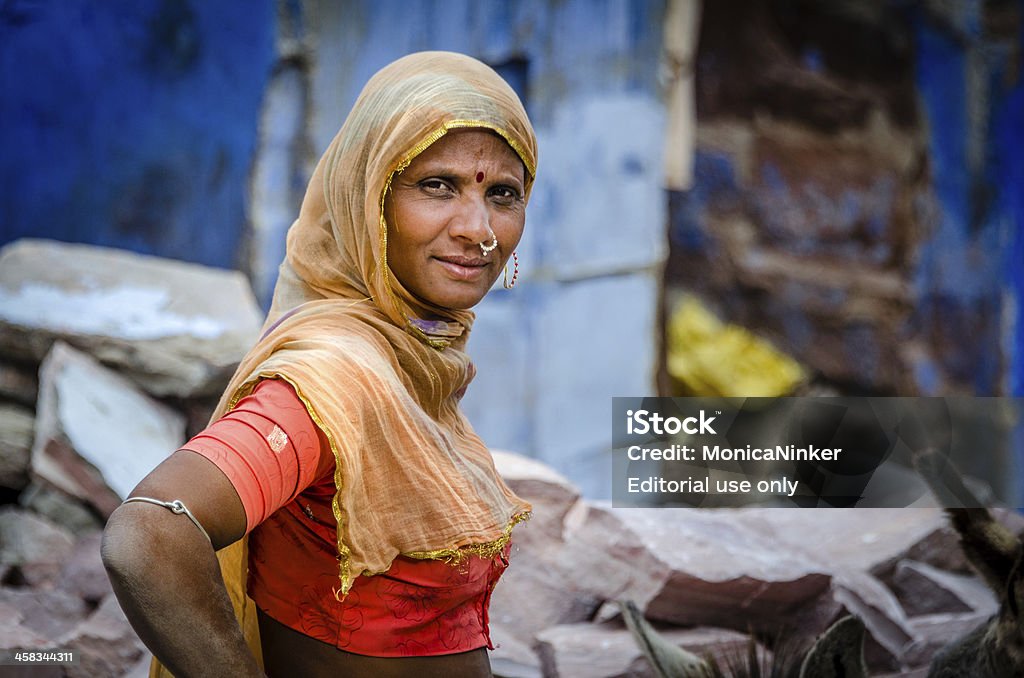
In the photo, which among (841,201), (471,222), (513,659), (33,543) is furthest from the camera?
(841,201)

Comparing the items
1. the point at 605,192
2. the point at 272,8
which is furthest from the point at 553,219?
the point at 272,8

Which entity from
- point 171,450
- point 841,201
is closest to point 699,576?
point 171,450

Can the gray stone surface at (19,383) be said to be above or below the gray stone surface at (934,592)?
above

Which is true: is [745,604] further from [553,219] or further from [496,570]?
[553,219]

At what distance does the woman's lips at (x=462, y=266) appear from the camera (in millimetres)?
1797

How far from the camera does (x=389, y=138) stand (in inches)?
67.4

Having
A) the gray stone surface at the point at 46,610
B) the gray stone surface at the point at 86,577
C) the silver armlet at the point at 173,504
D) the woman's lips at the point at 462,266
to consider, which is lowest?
the gray stone surface at the point at 46,610

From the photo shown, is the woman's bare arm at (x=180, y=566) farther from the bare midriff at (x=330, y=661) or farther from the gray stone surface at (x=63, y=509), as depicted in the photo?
the gray stone surface at (x=63, y=509)

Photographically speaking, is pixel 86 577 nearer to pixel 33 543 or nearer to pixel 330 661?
pixel 33 543

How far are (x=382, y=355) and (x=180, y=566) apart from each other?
489 mm

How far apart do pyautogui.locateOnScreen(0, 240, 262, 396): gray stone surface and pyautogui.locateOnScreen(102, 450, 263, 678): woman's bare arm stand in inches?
96.8

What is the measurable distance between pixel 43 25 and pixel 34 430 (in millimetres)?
1530

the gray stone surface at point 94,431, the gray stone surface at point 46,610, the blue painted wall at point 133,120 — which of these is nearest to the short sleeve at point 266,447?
the gray stone surface at point 46,610

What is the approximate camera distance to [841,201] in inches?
256
